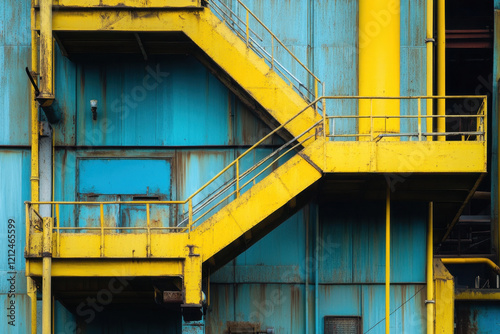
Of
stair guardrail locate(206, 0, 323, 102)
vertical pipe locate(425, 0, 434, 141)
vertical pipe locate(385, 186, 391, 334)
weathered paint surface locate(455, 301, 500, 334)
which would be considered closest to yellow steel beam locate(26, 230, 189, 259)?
vertical pipe locate(385, 186, 391, 334)

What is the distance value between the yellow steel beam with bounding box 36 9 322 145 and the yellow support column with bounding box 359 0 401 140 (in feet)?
4.40

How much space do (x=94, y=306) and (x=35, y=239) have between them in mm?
2825

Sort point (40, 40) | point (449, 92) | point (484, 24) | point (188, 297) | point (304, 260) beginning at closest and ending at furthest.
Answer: point (188, 297) < point (40, 40) < point (304, 260) < point (484, 24) < point (449, 92)

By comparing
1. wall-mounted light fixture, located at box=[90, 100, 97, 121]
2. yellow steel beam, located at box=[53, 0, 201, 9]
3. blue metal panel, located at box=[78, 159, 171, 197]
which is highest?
yellow steel beam, located at box=[53, 0, 201, 9]

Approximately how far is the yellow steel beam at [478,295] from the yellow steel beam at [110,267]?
28.2ft

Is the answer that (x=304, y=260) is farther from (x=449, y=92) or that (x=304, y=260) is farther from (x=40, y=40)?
(x=449, y=92)

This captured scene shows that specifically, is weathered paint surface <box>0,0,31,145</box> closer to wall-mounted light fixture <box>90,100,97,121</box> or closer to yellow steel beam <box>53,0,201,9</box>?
wall-mounted light fixture <box>90,100,97,121</box>

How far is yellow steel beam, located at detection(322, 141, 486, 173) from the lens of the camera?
16.0 metres

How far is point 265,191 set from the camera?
16078mm

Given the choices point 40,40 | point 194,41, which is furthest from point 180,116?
point 40,40

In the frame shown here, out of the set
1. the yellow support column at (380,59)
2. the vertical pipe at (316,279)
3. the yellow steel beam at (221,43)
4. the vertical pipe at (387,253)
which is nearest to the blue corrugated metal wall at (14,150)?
the yellow steel beam at (221,43)

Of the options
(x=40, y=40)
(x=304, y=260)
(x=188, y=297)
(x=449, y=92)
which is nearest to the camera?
(x=188, y=297)

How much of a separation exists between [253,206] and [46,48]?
5472mm

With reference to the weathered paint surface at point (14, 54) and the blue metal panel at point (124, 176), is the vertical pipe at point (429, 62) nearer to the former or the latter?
the blue metal panel at point (124, 176)
